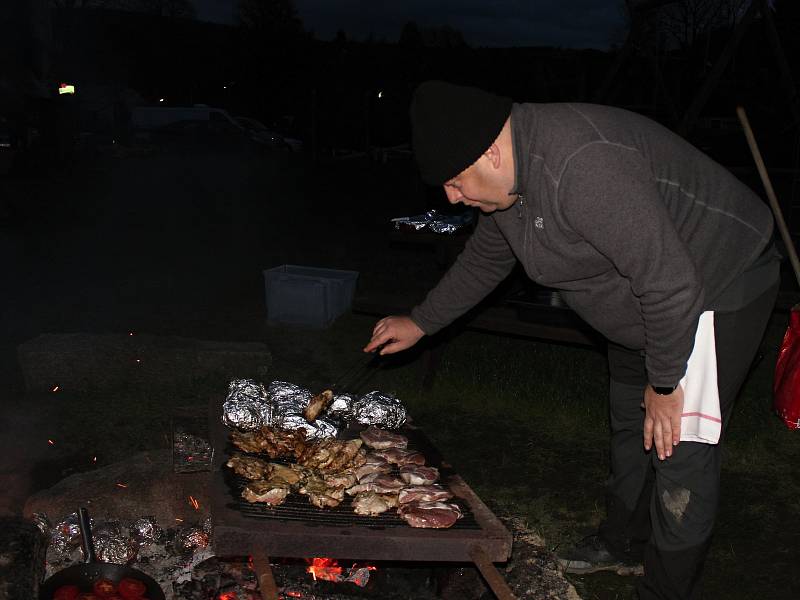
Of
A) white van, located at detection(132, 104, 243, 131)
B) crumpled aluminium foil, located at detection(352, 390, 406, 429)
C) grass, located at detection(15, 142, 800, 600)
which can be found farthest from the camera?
white van, located at detection(132, 104, 243, 131)

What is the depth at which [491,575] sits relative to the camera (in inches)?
103

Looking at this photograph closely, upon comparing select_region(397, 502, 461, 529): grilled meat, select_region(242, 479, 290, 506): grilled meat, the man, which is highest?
the man

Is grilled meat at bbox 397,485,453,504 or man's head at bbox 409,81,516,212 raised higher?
man's head at bbox 409,81,516,212

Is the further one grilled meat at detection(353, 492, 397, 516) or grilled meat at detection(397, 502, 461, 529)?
grilled meat at detection(353, 492, 397, 516)

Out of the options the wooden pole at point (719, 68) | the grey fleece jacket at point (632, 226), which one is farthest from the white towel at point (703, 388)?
the wooden pole at point (719, 68)

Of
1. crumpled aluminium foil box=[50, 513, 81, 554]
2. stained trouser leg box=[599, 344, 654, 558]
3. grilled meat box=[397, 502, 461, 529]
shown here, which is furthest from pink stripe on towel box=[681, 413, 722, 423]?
crumpled aluminium foil box=[50, 513, 81, 554]

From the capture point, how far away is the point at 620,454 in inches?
141

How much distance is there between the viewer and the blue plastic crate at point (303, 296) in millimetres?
7695

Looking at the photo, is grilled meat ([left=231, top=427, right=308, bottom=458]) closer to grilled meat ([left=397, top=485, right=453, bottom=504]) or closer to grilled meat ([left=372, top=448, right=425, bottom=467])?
grilled meat ([left=372, top=448, right=425, bottom=467])

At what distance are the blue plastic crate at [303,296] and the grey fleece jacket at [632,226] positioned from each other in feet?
Result: 16.4

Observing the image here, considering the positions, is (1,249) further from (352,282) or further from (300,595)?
(300,595)

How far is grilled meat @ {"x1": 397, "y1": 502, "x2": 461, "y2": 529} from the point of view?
2.78m

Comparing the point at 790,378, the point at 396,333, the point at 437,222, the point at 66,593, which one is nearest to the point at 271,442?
the point at 396,333

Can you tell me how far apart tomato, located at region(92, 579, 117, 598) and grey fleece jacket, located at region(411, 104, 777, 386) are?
2051 mm
